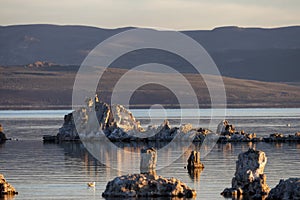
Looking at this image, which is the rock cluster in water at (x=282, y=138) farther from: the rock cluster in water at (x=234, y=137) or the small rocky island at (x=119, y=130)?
the rock cluster in water at (x=234, y=137)

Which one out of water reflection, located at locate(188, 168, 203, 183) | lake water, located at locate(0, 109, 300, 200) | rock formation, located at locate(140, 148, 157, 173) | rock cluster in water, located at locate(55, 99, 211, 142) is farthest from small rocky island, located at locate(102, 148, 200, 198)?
rock cluster in water, located at locate(55, 99, 211, 142)

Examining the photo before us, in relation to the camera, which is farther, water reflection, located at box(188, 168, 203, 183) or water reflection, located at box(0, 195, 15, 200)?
water reflection, located at box(188, 168, 203, 183)

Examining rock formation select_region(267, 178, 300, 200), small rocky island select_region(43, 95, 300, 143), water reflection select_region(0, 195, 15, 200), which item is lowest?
water reflection select_region(0, 195, 15, 200)

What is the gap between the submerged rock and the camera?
5031cm

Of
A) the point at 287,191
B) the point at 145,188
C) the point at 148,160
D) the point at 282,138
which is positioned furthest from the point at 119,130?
the point at 287,191

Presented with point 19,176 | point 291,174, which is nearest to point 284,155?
point 291,174

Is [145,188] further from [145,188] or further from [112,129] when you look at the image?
[112,129]

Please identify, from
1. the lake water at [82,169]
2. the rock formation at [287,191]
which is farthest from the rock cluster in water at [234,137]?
the rock formation at [287,191]

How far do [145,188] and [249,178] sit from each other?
562 centimetres

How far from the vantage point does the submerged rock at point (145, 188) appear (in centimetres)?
5031

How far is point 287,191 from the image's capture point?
47688mm

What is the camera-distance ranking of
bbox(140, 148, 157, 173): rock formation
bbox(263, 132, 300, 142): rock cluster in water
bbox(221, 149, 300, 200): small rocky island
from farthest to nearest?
bbox(263, 132, 300, 142): rock cluster in water
bbox(140, 148, 157, 173): rock formation
bbox(221, 149, 300, 200): small rocky island

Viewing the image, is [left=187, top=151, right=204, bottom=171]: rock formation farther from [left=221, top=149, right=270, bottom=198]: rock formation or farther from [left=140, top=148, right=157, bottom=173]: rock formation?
[left=221, top=149, right=270, bottom=198]: rock formation

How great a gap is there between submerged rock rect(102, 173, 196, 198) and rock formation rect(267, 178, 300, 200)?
15.6 feet
